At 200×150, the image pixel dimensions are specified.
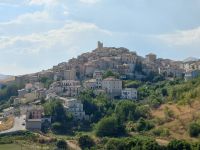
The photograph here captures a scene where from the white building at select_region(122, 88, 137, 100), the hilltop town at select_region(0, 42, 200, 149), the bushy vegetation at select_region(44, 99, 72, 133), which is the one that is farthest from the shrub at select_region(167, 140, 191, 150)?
the white building at select_region(122, 88, 137, 100)

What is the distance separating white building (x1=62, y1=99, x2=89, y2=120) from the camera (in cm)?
5803

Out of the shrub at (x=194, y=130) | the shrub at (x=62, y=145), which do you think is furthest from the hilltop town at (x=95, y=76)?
the shrub at (x=194, y=130)

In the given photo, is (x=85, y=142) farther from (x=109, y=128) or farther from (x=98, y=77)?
(x=98, y=77)

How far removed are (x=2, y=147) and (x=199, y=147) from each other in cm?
1588

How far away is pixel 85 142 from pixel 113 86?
72.9 ft

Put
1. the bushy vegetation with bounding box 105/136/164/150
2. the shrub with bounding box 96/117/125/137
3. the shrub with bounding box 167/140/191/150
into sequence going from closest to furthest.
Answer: the shrub with bounding box 167/140/191/150 < the bushy vegetation with bounding box 105/136/164/150 < the shrub with bounding box 96/117/125/137

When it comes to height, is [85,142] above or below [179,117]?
below

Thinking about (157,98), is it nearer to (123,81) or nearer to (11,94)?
(123,81)

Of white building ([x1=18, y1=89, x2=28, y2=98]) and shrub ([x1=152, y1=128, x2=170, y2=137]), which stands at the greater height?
white building ([x1=18, y1=89, x2=28, y2=98])

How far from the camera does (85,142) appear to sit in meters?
47.2

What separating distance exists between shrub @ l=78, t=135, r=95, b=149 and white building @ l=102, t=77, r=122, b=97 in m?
21.5

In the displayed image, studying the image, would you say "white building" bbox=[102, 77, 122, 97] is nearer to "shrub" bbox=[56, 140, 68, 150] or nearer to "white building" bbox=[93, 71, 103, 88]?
"white building" bbox=[93, 71, 103, 88]

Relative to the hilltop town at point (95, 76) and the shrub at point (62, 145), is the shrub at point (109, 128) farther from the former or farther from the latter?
the hilltop town at point (95, 76)

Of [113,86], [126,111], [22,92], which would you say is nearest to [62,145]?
[126,111]
